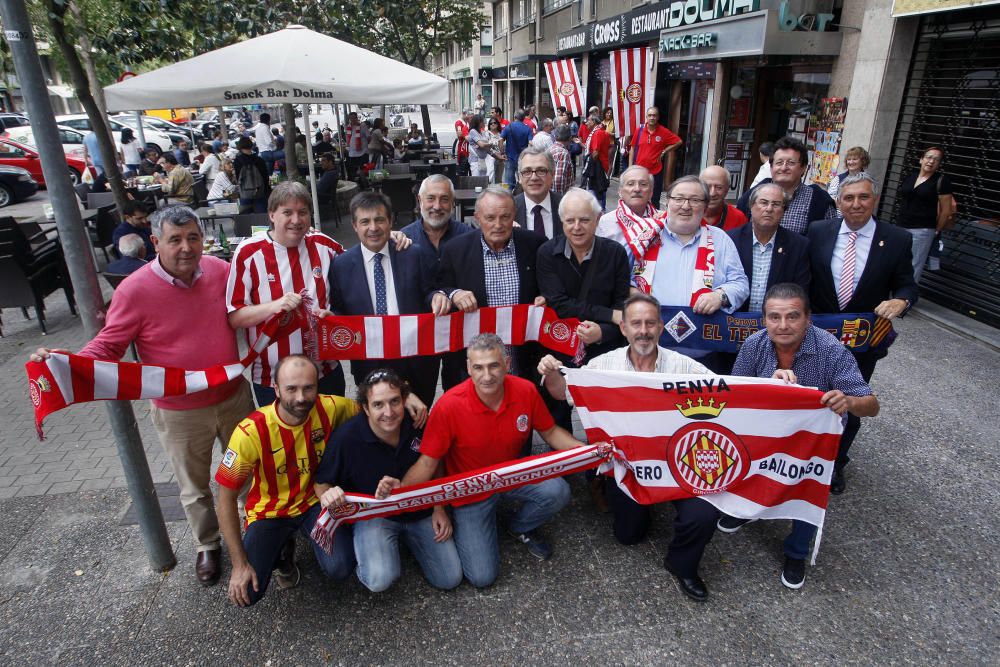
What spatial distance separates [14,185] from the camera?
1578 cm

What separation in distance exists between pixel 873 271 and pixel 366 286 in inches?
132

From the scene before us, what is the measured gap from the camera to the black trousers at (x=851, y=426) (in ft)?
13.6

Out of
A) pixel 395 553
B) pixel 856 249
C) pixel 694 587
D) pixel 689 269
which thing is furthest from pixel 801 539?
pixel 395 553

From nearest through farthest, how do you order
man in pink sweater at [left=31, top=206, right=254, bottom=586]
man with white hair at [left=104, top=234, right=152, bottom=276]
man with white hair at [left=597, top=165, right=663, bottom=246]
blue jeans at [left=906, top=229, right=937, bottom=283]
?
man in pink sweater at [left=31, top=206, right=254, bottom=586], man with white hair at [left=597, top=165, right=663, bottom=246], man with white hair at [left=104, top=234, right=152, bottom=276], blue jeans at [left=906, top=229, right=937, bottom=283]

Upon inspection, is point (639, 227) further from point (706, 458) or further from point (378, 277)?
point (378, 277)

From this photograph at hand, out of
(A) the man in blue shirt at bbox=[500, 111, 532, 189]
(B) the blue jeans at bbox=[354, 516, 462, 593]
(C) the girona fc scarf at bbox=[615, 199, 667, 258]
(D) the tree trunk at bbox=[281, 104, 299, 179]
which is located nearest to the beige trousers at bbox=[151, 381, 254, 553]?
(B) the blue jeans at bbox=[354, 516, 462, 593]

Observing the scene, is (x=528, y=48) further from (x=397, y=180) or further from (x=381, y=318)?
(x=381, y=318)

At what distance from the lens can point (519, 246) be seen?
4195 millimetres

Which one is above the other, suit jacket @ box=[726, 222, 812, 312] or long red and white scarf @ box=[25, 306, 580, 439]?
suit jacket @ box=[726, 222, 812, 312]

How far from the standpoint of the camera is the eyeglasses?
3.97 metres

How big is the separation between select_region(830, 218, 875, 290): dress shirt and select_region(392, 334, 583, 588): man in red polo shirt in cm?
223

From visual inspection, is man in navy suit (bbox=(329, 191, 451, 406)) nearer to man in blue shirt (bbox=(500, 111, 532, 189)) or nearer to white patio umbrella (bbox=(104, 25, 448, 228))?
white patio umbrella (bbox=(104, 25, 448, 228))

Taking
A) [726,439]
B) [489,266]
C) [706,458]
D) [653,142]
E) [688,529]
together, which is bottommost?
[688,529]

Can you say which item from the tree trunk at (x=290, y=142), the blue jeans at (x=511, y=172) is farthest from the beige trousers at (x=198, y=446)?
the blue jeans at (x=511, y=172)
